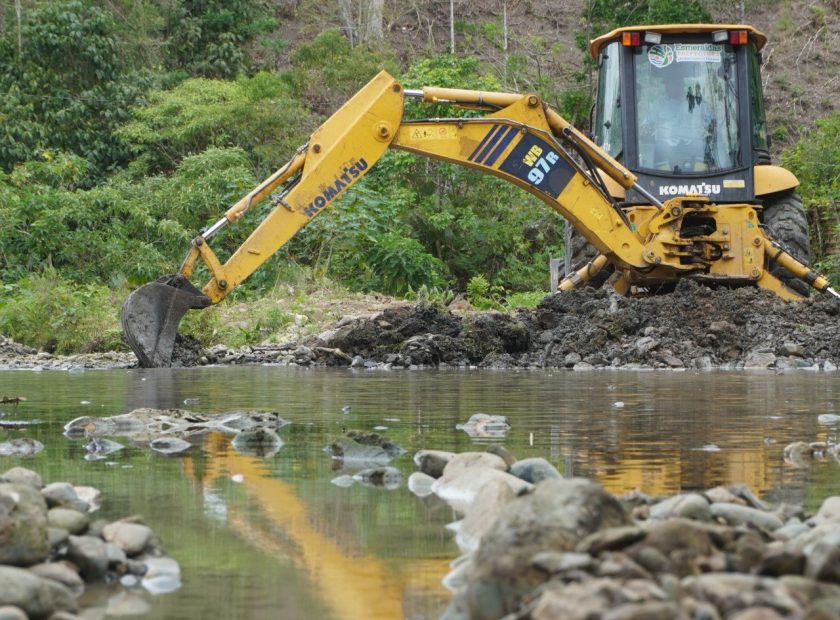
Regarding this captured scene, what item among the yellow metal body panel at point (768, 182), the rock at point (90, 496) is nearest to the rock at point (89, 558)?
the rock at point (90, 496)

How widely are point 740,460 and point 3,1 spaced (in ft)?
103

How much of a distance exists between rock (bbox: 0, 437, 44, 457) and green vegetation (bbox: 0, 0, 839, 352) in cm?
1167

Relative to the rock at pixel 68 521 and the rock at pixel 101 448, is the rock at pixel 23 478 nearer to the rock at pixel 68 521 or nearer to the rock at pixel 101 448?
the rock at pixel 68 521

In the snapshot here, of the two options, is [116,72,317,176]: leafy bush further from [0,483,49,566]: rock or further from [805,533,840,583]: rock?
[805,533,840,583]: rock

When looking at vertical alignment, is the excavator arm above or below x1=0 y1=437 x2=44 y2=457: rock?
above

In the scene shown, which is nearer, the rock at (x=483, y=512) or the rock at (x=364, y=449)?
the rock at (x=483, y=512)

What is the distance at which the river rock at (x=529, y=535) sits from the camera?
260 centimetres

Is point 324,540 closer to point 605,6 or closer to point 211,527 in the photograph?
point 211,527

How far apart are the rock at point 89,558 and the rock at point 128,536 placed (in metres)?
0.09

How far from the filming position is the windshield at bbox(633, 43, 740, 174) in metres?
16.2

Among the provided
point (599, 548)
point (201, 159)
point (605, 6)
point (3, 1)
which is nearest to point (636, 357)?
point (599, 548)

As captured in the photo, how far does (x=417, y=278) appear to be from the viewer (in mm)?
23766

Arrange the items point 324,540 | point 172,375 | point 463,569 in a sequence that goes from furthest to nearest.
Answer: point 172,375
point 324,540
point 463,569

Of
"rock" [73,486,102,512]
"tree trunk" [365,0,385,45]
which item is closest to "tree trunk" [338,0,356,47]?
"tree trunk" [365,0,385,45]
